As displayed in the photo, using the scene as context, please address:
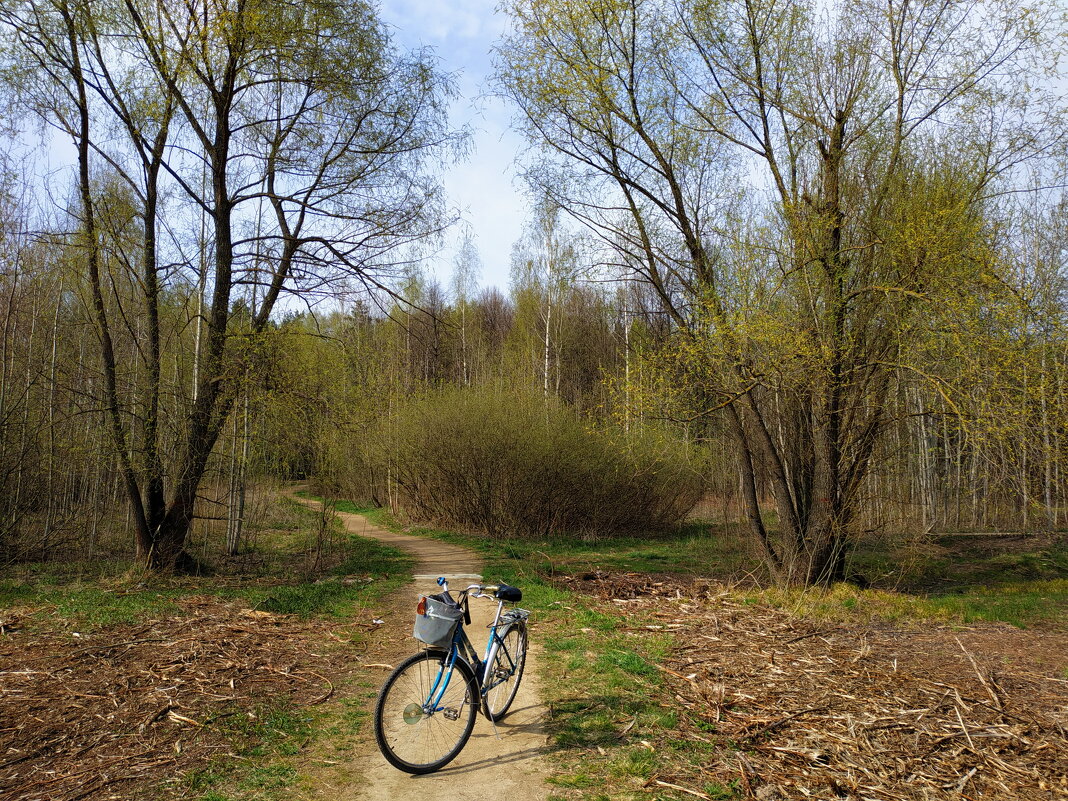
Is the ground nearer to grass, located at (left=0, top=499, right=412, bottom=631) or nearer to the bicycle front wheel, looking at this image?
the bicycle front wheel

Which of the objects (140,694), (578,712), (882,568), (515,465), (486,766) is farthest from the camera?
(515,465)

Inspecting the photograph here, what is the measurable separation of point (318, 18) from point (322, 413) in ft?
20.8

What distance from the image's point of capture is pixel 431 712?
414 centimetres

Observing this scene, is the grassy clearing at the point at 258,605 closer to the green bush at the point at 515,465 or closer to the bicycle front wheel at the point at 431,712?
the bicycle front wheel at the point at 431,712

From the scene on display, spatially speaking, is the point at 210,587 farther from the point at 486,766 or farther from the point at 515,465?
the point at 515,465

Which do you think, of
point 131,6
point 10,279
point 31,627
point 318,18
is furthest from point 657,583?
point 10,279

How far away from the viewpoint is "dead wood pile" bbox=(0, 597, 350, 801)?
4.05m

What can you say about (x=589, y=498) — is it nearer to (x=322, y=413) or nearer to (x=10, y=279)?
(x=322, y=413)

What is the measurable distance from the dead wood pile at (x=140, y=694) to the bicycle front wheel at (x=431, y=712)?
46.3 inches

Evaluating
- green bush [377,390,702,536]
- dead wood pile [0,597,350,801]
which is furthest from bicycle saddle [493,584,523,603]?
green bush [377,390,702,536]

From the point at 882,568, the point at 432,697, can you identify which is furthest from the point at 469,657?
the point at 882,568

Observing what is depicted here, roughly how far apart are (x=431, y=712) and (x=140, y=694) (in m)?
2.67

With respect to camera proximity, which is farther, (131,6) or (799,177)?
(799,177)

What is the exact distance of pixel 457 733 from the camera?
423cm
